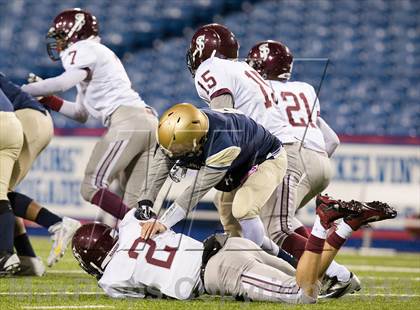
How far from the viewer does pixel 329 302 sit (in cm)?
443

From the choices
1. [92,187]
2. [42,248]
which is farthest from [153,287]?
[42,248]

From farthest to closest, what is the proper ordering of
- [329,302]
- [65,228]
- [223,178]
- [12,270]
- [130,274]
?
[65,228], [12,270], [223,178], [329,302], [130,274]

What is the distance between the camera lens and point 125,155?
6.12 metres

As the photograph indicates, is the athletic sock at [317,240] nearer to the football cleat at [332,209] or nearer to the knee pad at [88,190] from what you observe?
the football cleat at [332,209]

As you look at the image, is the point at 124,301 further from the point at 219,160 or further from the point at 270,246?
the point at 270,246

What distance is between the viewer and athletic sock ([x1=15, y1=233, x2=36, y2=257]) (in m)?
5.81

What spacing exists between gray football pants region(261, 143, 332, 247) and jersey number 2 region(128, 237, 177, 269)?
1.23 meters

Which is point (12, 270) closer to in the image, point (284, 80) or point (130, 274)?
point (130, 274)

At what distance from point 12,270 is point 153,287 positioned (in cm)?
136

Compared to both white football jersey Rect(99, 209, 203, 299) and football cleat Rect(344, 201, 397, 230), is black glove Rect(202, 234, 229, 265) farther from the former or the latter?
football cleat Rect(344, 201, 397, 230)

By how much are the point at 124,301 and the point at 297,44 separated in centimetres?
936

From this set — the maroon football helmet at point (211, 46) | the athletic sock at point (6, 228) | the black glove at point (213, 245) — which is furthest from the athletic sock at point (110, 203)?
the black glove at point (213, 245)

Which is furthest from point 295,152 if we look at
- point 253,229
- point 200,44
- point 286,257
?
point 253,229

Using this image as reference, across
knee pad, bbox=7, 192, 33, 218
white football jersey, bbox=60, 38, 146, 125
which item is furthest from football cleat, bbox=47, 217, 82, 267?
white football jersey, bbox=60, 38, 146, 125
